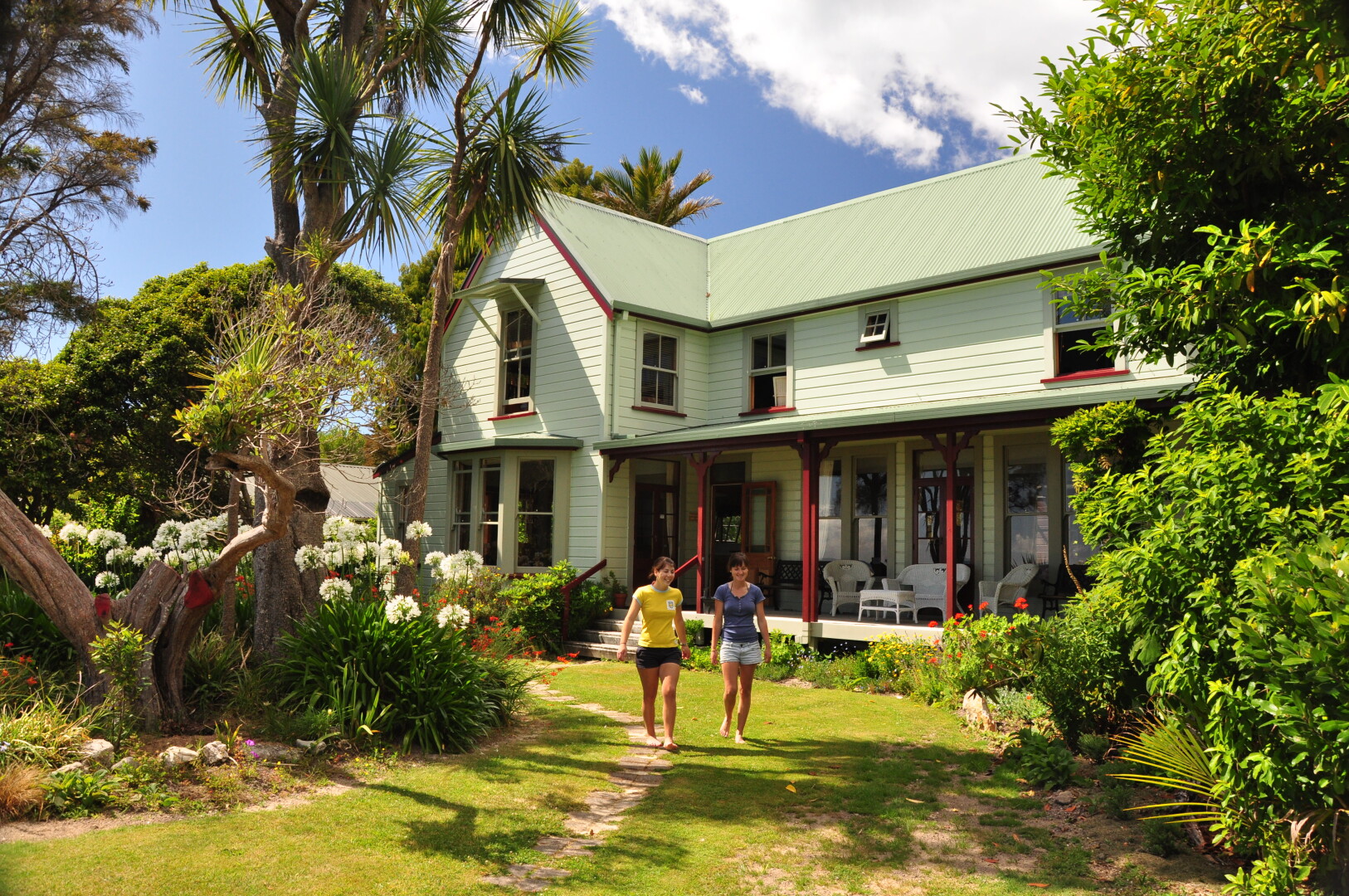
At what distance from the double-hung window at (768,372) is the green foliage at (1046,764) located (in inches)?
423

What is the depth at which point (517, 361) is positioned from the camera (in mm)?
19688

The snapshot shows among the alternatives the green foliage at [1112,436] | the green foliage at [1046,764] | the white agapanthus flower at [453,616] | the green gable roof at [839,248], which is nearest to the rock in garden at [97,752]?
the white agapanthus flower at [453,616]

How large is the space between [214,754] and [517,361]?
13.3 meters

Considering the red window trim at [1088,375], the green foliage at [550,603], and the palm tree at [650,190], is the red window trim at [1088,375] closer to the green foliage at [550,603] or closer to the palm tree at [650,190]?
the green foliage at [550,603]

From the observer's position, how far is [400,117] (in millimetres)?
11711

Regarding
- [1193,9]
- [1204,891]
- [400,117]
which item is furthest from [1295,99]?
[400,117]

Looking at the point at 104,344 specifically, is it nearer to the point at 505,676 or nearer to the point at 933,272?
the point at 505,676

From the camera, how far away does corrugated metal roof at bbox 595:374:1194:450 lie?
11.8 metres

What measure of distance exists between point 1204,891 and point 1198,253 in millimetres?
3799

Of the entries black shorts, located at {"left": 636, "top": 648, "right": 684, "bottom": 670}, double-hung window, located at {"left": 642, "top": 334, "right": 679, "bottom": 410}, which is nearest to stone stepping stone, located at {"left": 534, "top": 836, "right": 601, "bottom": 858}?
black shorts, located at {"left": 636, "top": 648, "right": 684, "bottom": 670}

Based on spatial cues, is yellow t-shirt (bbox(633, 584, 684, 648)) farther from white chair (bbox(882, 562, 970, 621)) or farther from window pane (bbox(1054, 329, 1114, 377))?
window pane (bbox(1054, 329, 1114, 377))

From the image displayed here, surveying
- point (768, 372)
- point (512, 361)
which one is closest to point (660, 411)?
point (768, 372)

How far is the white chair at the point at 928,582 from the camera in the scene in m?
14.3

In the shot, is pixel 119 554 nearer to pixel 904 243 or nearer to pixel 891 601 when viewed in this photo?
pixel 891 601
